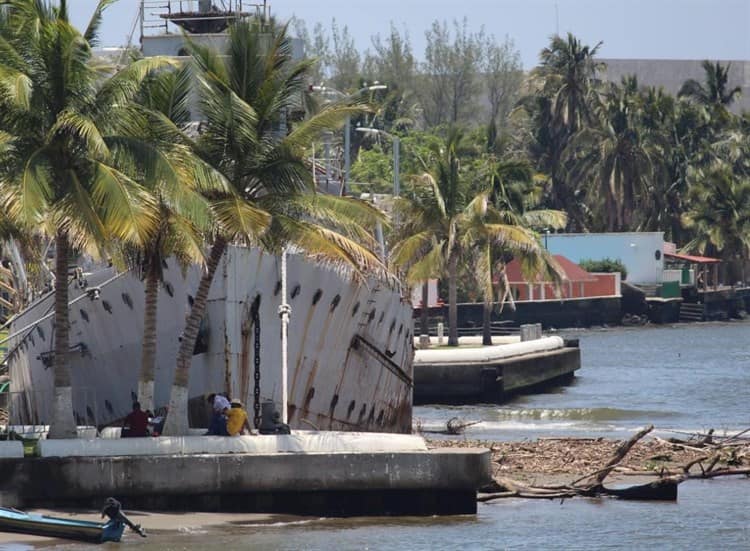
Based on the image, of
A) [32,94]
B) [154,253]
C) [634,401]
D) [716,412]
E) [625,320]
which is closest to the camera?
[32,94]

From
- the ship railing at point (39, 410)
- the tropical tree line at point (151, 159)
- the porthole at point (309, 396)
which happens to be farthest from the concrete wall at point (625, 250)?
the tropical tree line at point (151, 159)

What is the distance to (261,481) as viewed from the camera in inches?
945

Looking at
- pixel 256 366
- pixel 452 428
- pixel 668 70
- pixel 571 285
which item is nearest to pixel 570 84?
pixel 571 285

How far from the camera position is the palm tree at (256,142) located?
990 inches

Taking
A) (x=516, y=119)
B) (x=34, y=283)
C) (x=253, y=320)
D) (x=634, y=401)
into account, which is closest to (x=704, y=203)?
(x=516, y=119)

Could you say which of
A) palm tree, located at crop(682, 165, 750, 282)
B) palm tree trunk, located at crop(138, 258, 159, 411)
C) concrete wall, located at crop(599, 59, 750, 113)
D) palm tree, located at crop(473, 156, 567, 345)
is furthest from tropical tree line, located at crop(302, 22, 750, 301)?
palm tree trunk, located at crop(138, 258, 159, 411)

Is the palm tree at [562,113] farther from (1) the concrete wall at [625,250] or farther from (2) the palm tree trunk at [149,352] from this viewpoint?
(2) the palm tree trunk at [149,352]

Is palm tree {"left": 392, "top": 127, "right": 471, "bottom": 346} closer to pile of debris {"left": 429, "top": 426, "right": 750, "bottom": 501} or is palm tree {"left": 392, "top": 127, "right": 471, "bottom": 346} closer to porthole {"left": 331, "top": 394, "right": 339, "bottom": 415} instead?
pile of debris {"left": 429, "top": 426, "right": 750, "bottom": 501}

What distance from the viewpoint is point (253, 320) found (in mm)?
29125

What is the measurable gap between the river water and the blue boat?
0.70 feet

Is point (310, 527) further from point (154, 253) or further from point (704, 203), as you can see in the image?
point (704, 203)

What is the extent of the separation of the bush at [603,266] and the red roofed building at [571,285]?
907 millimetres

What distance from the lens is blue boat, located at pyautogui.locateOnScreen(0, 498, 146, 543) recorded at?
22.1 metres

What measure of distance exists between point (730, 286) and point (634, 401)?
65.4 metres
